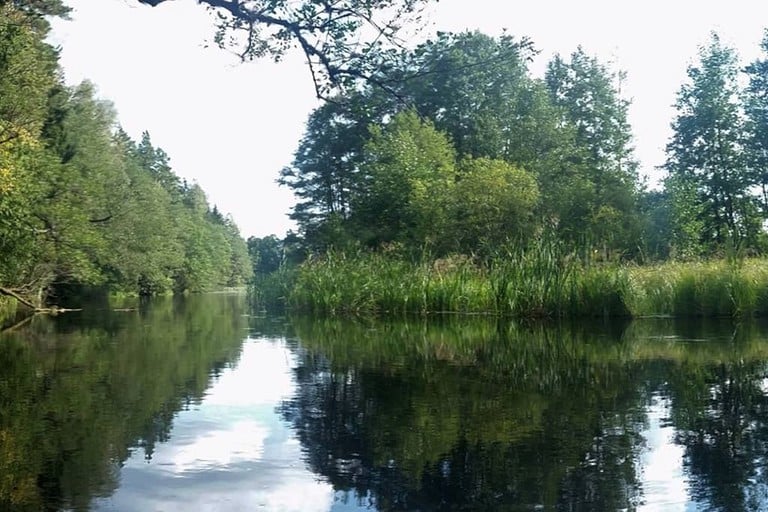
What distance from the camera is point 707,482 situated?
4.01m

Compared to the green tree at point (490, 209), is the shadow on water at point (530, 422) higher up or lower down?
lower down

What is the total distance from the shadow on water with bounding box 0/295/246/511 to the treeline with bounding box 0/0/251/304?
4091mm

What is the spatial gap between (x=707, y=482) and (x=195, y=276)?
7655cm

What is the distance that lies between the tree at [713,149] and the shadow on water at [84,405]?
36.5 metres

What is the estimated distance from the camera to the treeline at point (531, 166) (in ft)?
108

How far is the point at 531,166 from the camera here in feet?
149

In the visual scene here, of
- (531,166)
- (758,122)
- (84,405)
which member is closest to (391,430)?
(84,405)

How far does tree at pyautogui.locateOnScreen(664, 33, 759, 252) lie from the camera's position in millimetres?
43000

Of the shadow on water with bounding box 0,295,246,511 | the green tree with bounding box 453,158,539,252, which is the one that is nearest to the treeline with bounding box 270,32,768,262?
the green tree with bounding box 453,158,539,252

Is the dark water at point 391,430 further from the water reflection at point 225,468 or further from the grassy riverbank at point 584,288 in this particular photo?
the grassy riverbank at point 584,288

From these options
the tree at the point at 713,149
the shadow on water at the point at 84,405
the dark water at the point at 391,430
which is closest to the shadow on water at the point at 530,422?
the dark water at the point at 391,430

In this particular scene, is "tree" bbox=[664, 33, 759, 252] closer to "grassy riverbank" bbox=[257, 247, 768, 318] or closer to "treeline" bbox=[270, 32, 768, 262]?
"treeline" bbox=[270, 32, 768, 262]

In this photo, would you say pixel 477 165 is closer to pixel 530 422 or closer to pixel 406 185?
pixel 406 185

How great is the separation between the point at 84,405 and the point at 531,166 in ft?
135
